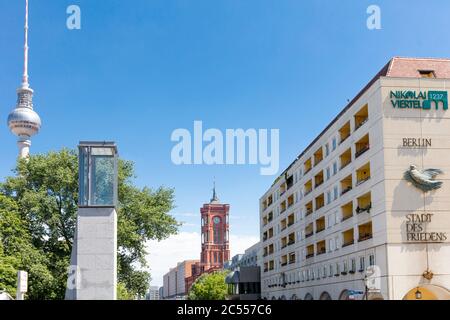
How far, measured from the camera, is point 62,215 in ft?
191

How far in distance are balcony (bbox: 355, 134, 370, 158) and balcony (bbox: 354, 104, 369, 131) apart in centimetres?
116

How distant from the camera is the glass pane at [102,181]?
28594 mm

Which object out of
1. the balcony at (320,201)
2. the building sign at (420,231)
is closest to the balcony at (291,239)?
the balcony at (320,201)

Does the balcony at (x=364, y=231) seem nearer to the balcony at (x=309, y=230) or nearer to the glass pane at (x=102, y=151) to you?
the balcony at (x=309, y=230)

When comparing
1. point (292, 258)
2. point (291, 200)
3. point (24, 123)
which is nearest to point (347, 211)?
point (291, 200)

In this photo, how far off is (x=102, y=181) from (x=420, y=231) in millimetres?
26789

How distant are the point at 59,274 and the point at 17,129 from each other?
104295 mm

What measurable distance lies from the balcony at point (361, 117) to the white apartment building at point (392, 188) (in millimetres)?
86

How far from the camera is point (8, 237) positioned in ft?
176

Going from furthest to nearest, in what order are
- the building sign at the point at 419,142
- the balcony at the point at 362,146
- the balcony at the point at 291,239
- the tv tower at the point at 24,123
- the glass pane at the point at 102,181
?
the tv tower at the point at 24,123 < the balcony at the point at 291,239 < the balcony at the point at 362,146 < the building sign at the point at 419,142 < the glass pane at the point at 102,181

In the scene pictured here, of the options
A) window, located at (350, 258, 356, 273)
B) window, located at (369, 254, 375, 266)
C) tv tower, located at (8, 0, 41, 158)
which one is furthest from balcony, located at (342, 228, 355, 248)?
tv tower, located at (8, 0, 41, 158)

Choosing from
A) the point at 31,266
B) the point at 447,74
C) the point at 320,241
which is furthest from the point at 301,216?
the point at 31,266

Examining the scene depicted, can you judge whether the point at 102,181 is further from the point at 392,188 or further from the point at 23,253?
the point at 23,253

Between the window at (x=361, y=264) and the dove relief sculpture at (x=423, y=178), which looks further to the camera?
the window at (x=361, y=264)
